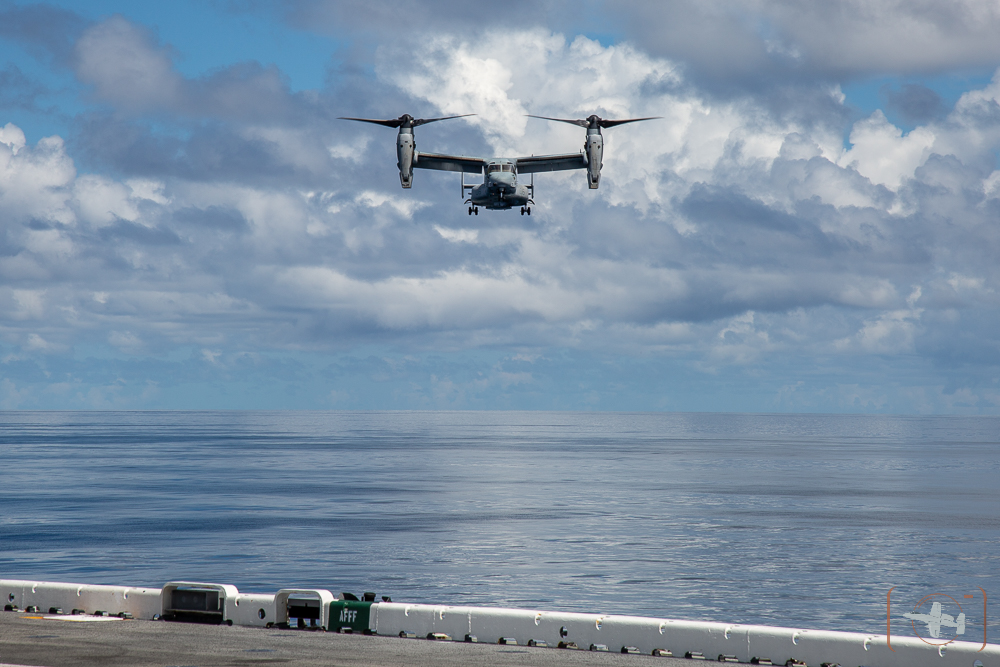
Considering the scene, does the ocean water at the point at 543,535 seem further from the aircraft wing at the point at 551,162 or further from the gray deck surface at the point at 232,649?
the aircraft wing at the point at 551,162

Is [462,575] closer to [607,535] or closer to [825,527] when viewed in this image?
[607,535]

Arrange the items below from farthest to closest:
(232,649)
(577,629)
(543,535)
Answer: (543,535) → (577,629) → (232,649)

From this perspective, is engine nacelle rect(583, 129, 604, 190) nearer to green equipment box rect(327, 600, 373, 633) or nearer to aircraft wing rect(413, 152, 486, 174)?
aircraft wing rect(413, 152, 486, 174)

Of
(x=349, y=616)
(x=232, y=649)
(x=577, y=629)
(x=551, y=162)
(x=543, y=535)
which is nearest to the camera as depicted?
(x=232, y=649)

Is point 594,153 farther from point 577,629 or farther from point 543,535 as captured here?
point 577,629

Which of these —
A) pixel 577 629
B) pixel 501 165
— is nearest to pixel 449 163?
pixel 501 165

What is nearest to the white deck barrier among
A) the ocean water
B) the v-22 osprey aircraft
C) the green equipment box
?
the green equipment box
